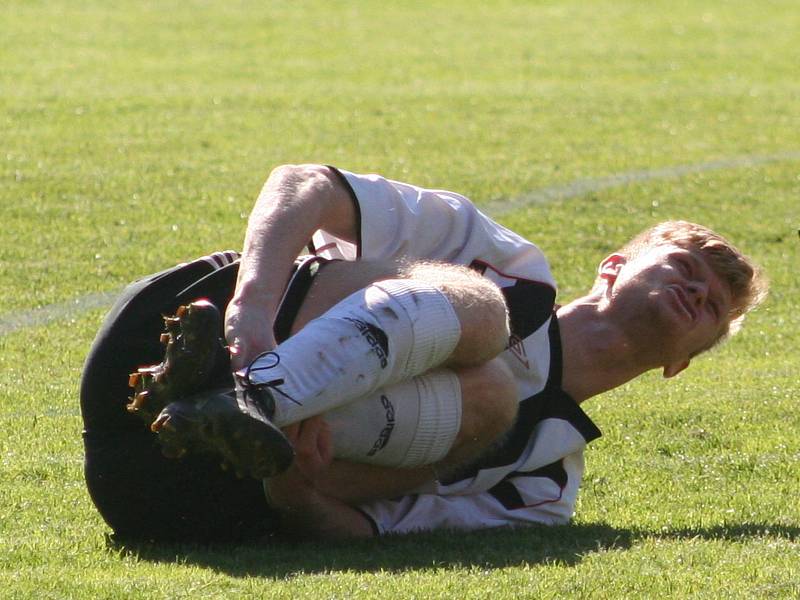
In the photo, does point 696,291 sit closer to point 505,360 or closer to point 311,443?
point 505,360

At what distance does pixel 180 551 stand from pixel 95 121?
7.50 m

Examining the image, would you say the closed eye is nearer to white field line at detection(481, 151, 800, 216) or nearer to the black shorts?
the black shorts

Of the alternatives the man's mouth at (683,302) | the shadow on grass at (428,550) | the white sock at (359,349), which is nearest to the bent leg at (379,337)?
the white sock at (359,349)

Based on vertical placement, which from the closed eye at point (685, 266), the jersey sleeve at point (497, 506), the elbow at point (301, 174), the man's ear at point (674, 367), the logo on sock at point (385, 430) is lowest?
the jersey sleeve at point (497, 506)

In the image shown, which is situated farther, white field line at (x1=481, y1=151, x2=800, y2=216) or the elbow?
white field line at (x1=481, y1=151, x2=800, y2=216)

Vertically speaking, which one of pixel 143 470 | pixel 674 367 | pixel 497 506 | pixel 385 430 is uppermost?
pixel 385 430

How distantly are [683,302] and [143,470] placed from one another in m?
1.52

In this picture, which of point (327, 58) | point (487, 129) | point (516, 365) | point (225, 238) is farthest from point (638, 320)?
point (327, 58)

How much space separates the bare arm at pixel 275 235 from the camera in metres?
3.30

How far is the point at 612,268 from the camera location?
13.9ft

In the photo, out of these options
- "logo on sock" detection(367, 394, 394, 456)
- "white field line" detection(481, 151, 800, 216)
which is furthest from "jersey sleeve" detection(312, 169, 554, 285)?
"white field line" detection(481, 151, 800, 216)

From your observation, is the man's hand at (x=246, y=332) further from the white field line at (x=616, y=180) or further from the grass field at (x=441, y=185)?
the white field line at (x=616, y=180)

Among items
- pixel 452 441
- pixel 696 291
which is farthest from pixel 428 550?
pixel 696 291

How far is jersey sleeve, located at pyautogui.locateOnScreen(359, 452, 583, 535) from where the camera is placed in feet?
12.1
